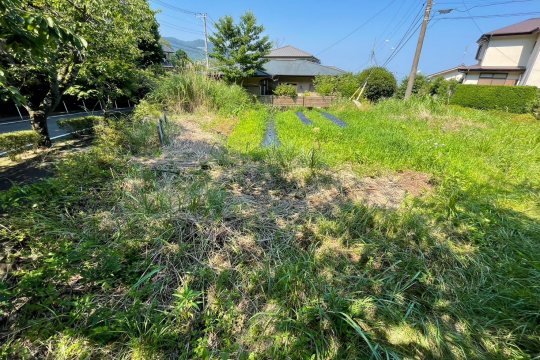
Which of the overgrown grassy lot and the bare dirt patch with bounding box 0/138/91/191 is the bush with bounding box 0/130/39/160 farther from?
the overgrown grassy lot

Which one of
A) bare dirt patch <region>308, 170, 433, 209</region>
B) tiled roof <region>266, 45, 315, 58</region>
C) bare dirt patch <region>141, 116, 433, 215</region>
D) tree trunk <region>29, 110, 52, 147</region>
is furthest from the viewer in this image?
tiled roof <region>266, 45, 315, 58</region>

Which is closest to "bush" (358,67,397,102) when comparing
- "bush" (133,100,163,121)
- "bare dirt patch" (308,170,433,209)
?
"bush" (133,100,163,121)

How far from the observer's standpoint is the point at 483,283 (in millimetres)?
2092

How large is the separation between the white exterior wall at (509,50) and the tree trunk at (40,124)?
30.3 metres

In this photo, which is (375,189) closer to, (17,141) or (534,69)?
(17,141)

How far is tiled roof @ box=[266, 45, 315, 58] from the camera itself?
2942cm

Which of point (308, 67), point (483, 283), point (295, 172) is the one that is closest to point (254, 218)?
point (295, 172)

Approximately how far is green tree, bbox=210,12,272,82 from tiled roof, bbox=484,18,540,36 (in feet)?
65.2

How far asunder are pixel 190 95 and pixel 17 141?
609cm

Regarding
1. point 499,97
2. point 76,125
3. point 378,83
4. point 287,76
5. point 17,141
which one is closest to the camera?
point 17,141

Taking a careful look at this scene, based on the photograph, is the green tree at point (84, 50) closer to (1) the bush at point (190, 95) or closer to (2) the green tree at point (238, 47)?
(1) the bush at point (190, 95)

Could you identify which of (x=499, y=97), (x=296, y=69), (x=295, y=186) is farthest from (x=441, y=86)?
(x=295, y=186)

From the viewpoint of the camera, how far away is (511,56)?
786 inches

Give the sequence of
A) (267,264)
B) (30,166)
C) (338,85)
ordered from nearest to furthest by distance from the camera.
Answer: (267,264) → (30,166) → (338,85)
